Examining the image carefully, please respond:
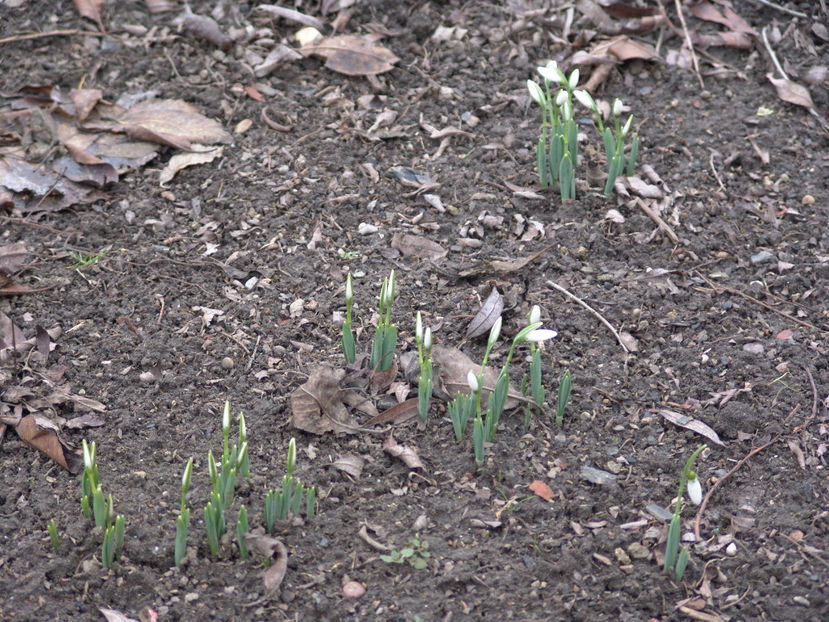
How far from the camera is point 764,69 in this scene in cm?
402

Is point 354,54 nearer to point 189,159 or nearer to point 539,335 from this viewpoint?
point 189,159

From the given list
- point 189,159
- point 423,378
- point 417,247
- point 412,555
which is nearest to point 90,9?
point 189,159

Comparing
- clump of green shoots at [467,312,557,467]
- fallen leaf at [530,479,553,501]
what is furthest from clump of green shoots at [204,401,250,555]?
fallen leaf at [530,479,553,501]

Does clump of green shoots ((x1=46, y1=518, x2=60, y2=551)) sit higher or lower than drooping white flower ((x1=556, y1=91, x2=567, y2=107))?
lower

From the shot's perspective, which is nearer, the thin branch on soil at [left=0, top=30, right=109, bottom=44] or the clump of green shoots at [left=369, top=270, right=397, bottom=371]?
the clump of green shoots at [left=369, top=270, right=397, bottom=371]

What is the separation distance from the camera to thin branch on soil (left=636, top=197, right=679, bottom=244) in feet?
10.6

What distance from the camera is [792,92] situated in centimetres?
387

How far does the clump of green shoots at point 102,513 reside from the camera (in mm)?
2139

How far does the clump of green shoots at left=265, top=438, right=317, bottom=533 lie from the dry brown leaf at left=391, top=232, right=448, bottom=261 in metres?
1.14

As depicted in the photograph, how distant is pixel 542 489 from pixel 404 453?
1.43 feet

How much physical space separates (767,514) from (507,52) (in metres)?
2.60

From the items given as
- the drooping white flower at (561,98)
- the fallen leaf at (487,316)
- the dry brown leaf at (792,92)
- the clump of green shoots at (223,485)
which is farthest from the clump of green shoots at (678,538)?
the dry brown leaf at (792,92)

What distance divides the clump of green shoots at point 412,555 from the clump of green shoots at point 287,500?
0.26 meters

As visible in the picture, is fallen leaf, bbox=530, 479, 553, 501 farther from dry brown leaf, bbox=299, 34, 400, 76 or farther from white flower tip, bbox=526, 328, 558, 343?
dry brown leaf, bbox=299, 34, 400, 76
